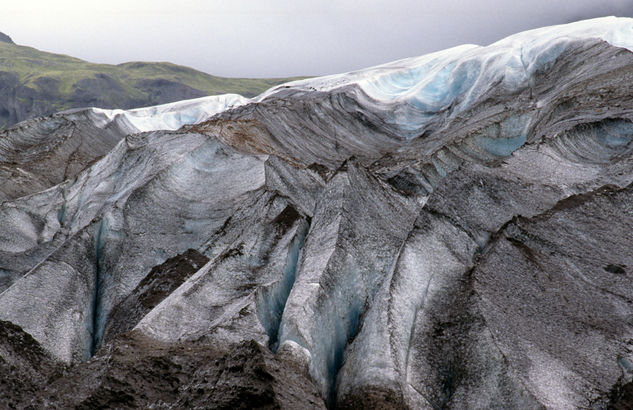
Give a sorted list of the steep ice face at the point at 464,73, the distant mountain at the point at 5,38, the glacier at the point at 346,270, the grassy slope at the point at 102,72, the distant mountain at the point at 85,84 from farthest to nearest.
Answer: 1. the distant mountain at the point at 5,38
2. the grassy slope at the point at 102,72
3. the distant mountain at the point at 85,84
4. the steep ice face at the point at 464,73
5. the glacier at the point at 346,270

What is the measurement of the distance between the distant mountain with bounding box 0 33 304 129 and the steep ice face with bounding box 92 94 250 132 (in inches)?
2284

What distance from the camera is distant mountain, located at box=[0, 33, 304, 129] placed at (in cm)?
11219

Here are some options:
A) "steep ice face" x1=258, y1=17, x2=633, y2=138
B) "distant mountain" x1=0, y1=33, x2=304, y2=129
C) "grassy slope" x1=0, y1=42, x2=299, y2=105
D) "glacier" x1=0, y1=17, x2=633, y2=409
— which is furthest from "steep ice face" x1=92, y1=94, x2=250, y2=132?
"grassy slope" x1=0, y1=42, x2=299, y2=105

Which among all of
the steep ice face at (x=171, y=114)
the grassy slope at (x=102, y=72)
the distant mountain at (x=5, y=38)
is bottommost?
the steep ice face at (x=171, y=114)

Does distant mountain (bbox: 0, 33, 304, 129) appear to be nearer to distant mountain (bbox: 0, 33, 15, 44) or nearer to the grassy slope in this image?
the grassy slope

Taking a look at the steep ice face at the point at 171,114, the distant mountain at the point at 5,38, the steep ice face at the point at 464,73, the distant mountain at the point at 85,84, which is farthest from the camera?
the distant mountain at the point at 5,38

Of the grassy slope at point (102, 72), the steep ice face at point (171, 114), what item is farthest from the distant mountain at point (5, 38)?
the steep ice face at point (171, 114)

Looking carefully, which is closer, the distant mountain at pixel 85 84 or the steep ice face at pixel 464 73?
the steep ice face at pixel 464 73

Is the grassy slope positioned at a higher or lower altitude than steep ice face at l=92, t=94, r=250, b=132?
higher

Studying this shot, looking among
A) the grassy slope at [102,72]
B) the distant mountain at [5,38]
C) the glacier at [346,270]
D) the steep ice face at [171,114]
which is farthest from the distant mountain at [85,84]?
the glacier at [346,270]

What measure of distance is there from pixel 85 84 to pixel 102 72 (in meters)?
19.8

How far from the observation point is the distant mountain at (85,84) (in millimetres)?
112194

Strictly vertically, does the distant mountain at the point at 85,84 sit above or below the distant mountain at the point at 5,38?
below

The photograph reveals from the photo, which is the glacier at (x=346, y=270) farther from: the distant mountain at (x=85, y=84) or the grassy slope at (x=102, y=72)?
the grassy slope at (x=102, y=72)
